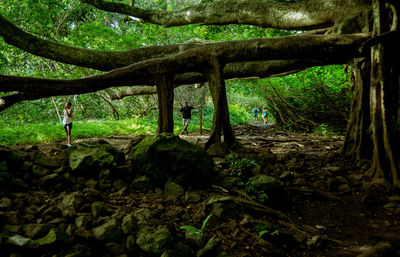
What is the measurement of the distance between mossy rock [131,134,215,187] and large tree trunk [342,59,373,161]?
315 cm

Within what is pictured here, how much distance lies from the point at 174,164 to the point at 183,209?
702mm

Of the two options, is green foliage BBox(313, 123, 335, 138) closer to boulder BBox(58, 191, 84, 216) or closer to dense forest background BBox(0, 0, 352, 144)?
dense forest background BBox(0, 0, 352, 144)

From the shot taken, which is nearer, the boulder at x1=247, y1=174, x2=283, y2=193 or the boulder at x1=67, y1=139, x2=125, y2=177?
the boulder at x1=247, y1=174, x2=283, y2=193

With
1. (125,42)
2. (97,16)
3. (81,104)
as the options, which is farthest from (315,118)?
(81,104)

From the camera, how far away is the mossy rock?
3.09m

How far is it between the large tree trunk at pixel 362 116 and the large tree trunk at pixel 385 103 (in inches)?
20.3

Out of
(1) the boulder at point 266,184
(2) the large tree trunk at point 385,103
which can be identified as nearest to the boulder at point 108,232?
(1) the boulder at point 266,184

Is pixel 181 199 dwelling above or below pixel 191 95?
below

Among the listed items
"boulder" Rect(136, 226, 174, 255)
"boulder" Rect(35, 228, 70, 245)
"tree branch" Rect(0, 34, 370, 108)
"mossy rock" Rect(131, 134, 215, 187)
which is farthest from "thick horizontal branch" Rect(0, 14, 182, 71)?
"boulder" Rect(136, 226, 174, 255)

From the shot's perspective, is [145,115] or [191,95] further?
[191,95]

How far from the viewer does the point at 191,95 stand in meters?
19.6

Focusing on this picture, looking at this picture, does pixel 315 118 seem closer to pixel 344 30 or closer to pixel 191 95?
pixel 344 30

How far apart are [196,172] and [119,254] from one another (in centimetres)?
148

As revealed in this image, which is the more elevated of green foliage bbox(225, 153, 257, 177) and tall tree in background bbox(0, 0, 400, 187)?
tall tree in background bbox(0, 0, 400, 187)
